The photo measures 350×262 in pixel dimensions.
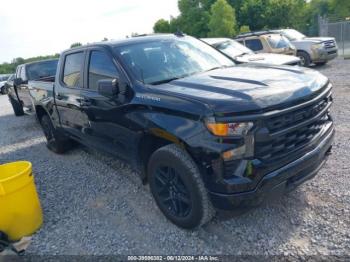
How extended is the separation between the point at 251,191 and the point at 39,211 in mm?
2435

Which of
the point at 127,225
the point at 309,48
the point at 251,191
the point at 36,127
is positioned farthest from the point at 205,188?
the point at 309,48

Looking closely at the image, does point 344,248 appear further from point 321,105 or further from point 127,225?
point 127,225

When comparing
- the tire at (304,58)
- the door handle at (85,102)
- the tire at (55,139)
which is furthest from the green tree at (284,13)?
the door handle at (85,102)

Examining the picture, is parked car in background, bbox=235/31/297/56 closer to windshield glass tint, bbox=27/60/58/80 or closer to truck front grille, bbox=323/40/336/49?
truck front grille, bbox=323/40/336/49

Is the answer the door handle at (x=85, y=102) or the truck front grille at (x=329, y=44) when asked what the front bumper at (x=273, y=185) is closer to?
the door handle at (x=85, y=102)

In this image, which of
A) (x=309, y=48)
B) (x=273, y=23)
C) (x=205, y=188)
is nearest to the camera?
(x=205, y=188)

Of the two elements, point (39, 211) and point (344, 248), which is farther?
point (39, 211)

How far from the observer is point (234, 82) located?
3.20m

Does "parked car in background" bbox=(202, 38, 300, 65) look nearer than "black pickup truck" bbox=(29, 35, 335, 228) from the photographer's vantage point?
No

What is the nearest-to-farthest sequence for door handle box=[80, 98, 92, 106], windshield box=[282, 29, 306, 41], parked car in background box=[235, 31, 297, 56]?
door handle box=[80, 98, 92, 106] → parked car in background box=[235, 31, 297, 56] → windshield box=[282, 29, 306, 41]

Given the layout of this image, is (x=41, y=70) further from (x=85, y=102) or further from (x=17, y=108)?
(x=85, y=102)

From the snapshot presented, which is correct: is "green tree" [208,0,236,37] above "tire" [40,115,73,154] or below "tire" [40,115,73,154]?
above

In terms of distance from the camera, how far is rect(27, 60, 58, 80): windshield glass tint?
9.88 meters

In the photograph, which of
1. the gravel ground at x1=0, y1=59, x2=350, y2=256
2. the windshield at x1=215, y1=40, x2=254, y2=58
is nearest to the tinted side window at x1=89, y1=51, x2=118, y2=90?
the gravel ground at x1=0, y1=59, x2=350, y2=256
